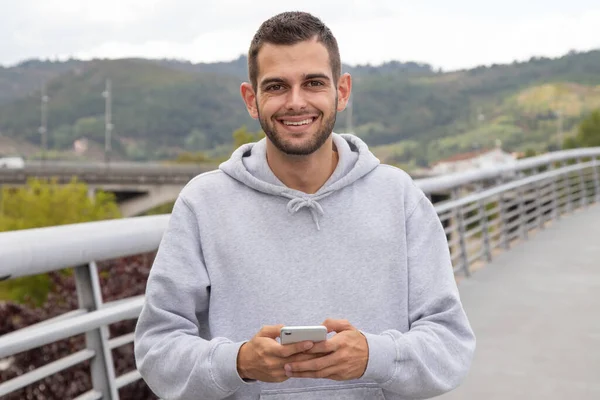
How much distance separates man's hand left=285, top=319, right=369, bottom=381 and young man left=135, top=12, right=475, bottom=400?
0.07 metres

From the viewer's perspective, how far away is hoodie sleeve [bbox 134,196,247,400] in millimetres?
1944

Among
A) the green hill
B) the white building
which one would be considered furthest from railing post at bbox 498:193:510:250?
the green hill

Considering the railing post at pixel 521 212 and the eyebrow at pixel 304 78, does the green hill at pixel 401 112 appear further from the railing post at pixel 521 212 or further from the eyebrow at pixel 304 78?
the eyebrow at pixel 304 78

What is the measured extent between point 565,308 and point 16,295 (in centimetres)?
2768

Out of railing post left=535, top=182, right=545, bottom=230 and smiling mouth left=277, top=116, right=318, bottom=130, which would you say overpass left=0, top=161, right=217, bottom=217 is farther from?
smiling mouth left=277, top=116, right=318, bottom=130

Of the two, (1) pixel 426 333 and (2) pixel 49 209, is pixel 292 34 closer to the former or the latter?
(1) pixel 426 333

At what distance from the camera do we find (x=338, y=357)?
6.00ft

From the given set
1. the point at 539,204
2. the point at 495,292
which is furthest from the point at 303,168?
the point at 539,204

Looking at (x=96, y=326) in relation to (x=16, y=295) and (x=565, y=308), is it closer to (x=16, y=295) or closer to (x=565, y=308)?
(x=565, y=308)

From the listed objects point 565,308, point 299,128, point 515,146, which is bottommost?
point 515,146

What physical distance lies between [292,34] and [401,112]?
172m

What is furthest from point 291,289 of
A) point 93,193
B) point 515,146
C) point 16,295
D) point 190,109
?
point 190,109

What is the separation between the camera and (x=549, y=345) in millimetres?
6156

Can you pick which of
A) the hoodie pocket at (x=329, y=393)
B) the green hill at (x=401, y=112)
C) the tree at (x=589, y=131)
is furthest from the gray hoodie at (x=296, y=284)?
the green hill at (x=401, y=112)
